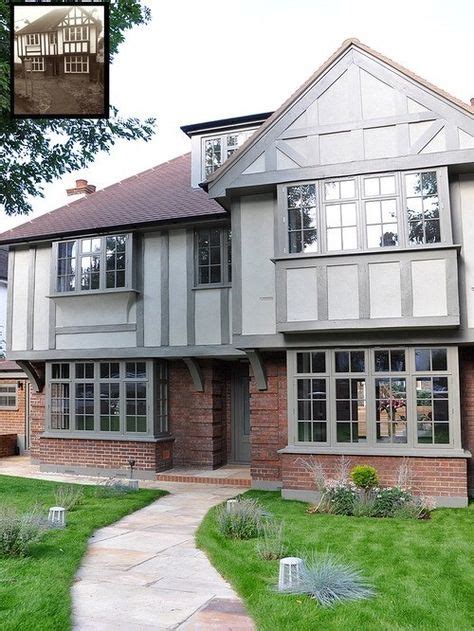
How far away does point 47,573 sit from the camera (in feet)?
20.4

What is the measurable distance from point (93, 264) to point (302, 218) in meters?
5.58

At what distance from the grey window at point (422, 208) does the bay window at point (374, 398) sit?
1914mm

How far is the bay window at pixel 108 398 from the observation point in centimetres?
1377

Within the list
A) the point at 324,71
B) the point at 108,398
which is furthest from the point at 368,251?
the point at 108,398

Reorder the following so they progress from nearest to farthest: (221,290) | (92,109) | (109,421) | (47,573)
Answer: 1. (92,109)
2. (47,573)
3. (221,290)
4. (109,421)

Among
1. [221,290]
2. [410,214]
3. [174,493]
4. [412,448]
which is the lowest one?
[174,493]

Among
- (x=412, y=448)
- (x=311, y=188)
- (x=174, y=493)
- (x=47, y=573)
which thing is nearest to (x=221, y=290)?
(x=311, y=188)

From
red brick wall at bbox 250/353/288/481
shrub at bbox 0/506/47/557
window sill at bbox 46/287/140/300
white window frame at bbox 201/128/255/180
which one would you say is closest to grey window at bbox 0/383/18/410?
window sill at bbox 46/287/140/300

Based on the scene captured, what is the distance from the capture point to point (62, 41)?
4.46m

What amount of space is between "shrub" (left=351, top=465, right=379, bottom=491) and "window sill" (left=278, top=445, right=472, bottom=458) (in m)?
0.65

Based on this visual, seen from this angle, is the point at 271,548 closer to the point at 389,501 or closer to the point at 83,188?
the point at 389,501

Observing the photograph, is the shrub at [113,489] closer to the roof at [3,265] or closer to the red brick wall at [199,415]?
the red brick wall at [199,415]

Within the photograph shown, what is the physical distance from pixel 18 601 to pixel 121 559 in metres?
2.01

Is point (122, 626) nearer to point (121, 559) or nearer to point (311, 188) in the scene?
point (121, 559)
